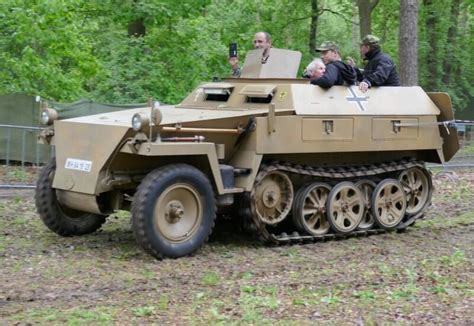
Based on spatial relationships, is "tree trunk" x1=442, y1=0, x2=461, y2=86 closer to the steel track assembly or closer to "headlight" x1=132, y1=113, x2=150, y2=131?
the steel track assembly

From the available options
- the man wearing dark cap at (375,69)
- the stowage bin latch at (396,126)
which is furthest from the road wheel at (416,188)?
the man wearing dark cap at (375,69)

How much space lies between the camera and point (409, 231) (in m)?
11.4

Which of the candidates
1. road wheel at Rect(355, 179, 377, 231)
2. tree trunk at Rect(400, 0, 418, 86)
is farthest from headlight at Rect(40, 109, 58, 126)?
tree trunk at Rect(400, 0, 418, 86)

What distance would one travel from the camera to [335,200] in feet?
34.6

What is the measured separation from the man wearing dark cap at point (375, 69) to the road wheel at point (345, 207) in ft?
4.25

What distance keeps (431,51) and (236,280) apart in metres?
22.0

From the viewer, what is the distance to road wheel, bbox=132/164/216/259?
28.3 ft

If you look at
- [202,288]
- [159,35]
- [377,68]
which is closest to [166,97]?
[159,35]

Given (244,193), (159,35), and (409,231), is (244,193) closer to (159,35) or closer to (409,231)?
(409,231)

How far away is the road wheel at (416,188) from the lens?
11.5 meters

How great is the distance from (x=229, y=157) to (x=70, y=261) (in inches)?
90.0

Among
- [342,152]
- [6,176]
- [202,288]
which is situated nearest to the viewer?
[202,288]

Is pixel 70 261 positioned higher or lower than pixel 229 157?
lower

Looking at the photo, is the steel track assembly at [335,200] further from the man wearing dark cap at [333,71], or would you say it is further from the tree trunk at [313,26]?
the tree trunk at [313,26]
